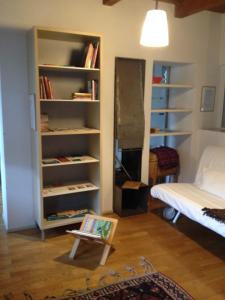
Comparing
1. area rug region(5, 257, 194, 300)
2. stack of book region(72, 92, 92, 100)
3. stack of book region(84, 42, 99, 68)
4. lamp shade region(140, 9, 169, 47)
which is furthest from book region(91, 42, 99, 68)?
area rug region(5, 257, 194, 300)

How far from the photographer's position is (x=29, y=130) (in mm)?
2768

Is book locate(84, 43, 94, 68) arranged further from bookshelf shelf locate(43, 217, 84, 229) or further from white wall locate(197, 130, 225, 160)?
white wall locate(197, 130, 225, 160)

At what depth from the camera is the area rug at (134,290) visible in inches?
75.5

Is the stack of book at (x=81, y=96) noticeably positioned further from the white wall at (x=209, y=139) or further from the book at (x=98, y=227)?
the white wall at (x=209, y=139)

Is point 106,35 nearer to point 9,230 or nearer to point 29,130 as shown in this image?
point 29,130

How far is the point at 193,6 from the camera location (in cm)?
305

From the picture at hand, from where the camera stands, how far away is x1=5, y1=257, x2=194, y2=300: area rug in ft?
6.29

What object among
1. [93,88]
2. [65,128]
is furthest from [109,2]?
[65,128]

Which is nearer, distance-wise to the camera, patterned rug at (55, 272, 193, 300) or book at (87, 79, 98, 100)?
patterned rug at (55, 272, 193, 300)

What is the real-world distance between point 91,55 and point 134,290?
210 centimetres

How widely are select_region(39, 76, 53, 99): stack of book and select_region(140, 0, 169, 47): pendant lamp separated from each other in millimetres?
1076

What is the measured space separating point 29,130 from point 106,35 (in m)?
1.32

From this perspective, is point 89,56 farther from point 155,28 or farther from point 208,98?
point 208,98

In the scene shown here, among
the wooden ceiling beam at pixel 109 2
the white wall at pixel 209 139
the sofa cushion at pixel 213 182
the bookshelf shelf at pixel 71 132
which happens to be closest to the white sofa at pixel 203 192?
the sofa cushion at pixel 213 182
